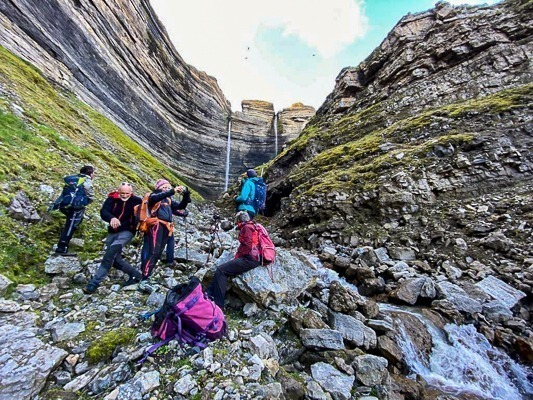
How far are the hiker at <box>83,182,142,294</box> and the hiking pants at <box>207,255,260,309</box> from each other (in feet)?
5.53

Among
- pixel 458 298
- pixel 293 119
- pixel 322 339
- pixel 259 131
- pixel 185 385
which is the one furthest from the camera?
pixel 293 119

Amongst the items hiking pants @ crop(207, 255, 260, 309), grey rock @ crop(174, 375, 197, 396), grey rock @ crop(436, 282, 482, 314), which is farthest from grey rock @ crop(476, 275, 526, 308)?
grey rock @ crop(174, 375, 197, 396)

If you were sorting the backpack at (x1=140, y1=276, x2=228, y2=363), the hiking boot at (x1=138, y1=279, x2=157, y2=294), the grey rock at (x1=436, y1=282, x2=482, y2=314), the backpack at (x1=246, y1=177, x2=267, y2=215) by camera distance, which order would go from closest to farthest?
the backpack at (x1=140, y1=276, x2=228, y2=363) < the hiking boot at (x1=138, y1=279, x2=157, y2=294) < the grey rock at (x1=436, y1=282, x2=482, y2=314) < the backpack at (x1=246, y1=177, x2=267, y2=215)

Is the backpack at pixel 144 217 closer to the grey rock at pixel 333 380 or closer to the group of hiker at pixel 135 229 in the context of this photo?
the group of hiker at pixel 135 229

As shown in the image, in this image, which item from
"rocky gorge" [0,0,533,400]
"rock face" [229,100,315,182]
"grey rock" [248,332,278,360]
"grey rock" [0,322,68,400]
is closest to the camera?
"grey rock" [0,322,68,400]

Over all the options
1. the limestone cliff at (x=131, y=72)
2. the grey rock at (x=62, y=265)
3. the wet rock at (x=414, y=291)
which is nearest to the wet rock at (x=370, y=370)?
the wet rock at (x=414, y=291)

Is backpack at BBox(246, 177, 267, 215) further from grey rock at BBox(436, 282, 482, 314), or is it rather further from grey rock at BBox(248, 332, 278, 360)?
grey rock at BBox(436, 282, 482, 314)

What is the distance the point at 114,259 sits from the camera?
4.74 m

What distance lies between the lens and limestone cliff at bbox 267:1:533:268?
9.62 metres

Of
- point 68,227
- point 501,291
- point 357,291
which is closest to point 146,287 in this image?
point 68,227

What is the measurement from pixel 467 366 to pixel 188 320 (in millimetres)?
4887

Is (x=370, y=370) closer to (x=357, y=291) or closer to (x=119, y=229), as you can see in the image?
(x=357, y=291)

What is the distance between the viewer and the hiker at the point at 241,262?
436 centimetres

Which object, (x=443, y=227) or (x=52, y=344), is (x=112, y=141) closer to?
(x=52, y=344)
